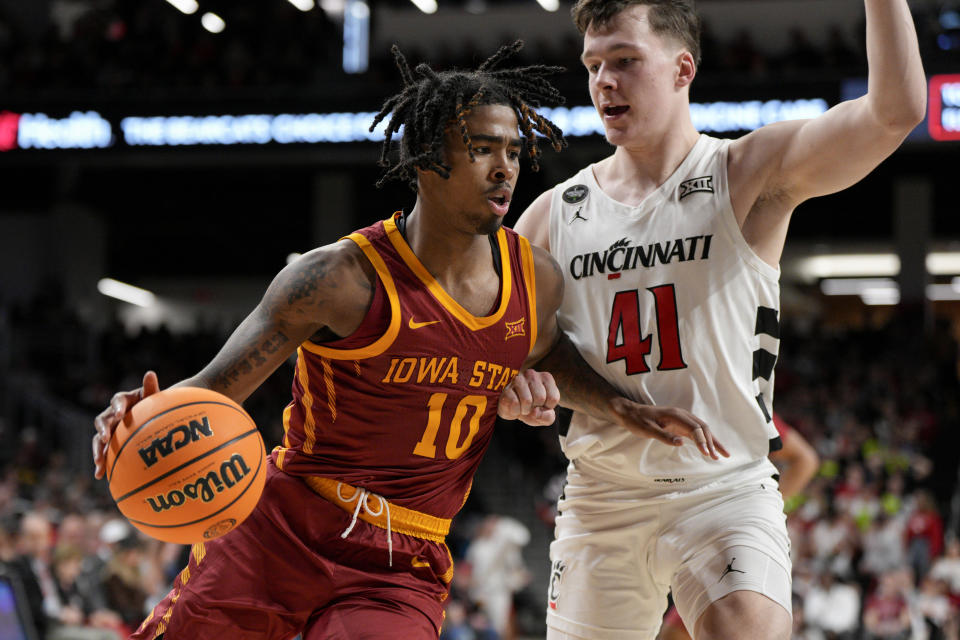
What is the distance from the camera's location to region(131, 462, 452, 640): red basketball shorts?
3.28m

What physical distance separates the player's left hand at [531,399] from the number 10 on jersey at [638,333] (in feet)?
1.32

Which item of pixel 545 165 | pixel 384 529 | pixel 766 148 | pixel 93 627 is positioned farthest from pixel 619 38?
pixel 545 165

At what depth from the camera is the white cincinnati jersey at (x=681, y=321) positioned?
12.1ft

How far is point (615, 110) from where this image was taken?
3.83 m

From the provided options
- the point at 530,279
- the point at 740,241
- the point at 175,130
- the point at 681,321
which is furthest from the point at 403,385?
the point at 175,130

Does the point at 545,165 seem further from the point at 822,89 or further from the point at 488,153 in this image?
the point at 488,153

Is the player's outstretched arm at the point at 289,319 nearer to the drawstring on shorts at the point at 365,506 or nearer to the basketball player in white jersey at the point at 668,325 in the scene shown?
the drawstring on shorts at the point at 365,506

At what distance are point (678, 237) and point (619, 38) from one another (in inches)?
27.9

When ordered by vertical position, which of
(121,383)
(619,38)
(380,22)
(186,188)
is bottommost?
(121,383)

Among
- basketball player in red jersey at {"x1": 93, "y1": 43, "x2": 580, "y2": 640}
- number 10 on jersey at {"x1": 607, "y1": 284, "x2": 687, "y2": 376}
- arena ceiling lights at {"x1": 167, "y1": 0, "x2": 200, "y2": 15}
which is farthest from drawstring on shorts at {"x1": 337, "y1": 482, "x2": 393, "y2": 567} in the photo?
arena ceiling lights at {"x1": 167, "y1": 0, "x2": 200, "y2": 15}

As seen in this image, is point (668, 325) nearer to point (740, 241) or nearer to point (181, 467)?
point (740, 241)

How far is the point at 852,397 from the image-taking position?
1712 cm

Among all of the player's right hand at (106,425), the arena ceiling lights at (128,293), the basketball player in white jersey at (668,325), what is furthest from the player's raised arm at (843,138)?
the arena ceiling lights at (128,293)

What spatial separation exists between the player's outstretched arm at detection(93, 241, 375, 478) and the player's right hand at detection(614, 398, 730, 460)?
94cm
